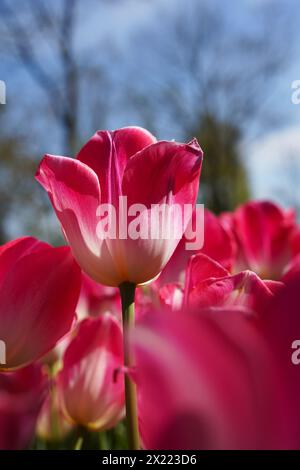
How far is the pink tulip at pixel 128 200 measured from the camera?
33cm

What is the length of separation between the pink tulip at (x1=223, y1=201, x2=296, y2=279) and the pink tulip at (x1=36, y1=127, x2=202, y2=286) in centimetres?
62

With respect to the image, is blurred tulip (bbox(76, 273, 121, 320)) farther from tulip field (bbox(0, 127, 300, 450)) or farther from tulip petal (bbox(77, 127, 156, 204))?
tulip petal (bbox(77, 127, 156, 204))

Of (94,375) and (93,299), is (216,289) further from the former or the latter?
(93,299)

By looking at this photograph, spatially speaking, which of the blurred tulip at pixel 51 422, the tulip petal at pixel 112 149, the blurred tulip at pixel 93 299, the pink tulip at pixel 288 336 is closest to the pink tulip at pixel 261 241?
the blurred tulip at pixel 93 299

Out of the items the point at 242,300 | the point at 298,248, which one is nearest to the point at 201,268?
the point at 242,300

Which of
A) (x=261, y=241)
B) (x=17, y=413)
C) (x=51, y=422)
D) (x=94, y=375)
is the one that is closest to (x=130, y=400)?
(x=17, y=413)

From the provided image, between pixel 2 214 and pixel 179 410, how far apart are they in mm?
11952

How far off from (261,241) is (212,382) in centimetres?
81

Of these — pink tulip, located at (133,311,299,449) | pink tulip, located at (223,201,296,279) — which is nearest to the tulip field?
pink tulip, located at (133,311,299,449)

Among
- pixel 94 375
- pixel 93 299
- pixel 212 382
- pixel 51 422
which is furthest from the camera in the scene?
pixel 93 299

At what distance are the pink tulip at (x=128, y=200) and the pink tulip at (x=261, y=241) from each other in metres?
0.62

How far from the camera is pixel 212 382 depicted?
0.64ft

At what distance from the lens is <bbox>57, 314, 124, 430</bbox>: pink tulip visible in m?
0.45
